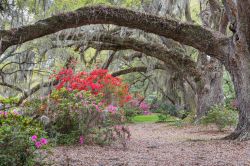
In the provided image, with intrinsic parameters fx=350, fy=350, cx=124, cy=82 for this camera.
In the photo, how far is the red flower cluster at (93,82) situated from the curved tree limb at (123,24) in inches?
73.1

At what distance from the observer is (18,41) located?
5.99 meters

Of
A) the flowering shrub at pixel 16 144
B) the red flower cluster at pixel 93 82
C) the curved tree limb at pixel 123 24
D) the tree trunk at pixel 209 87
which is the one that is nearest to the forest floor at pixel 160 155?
the flowering shrub at pixel 16 144

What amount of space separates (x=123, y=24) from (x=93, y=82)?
11.6 feet

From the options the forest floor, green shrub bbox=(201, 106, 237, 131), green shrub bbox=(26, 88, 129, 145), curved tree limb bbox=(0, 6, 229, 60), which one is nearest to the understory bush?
green shrub bbox=(26, 88, 129, 145)

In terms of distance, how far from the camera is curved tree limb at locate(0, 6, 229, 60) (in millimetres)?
6082

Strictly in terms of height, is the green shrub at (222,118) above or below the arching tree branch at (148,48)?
below

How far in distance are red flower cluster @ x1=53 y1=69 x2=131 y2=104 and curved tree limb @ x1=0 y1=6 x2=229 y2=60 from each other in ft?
6.09

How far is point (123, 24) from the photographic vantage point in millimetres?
7391

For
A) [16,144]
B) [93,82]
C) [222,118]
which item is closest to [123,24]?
[93,82]

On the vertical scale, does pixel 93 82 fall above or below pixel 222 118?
above

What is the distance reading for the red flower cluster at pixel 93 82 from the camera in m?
8.91

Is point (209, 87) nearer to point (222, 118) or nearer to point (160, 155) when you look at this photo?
point (222, 118)

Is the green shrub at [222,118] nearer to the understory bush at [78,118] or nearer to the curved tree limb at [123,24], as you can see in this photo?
the curved tree limb at [123,24]

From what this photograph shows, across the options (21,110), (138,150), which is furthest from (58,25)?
(138,150)
